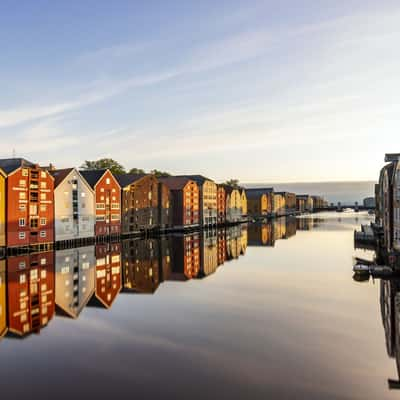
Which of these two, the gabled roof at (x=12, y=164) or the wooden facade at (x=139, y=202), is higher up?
the gabled roof at (x=12, y=164)

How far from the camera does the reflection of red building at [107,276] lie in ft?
81.0

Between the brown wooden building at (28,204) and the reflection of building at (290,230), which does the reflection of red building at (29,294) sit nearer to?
the brown wooden building at (28,204)

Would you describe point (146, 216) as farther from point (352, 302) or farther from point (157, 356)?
point (157, 356)

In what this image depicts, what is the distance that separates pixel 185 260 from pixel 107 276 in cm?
1184

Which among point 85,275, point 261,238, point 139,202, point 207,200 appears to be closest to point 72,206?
point 139,202

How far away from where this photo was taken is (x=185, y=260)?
138ft

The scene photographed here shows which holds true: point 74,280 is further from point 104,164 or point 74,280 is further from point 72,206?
point 104,164

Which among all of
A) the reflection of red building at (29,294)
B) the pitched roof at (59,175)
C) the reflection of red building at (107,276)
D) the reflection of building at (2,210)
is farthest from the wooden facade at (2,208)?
the reflection of red building at (107,276)

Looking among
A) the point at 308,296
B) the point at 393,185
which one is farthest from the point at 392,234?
the point at 308,296

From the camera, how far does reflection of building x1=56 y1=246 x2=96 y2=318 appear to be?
22.4 meters

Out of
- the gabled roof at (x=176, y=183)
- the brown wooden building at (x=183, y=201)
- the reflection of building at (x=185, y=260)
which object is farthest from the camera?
the gabled roof at (x=176, y=183)

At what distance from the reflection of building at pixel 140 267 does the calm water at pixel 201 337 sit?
0.17 m

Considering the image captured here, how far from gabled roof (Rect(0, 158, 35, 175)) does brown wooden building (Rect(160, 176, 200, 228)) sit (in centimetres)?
3641

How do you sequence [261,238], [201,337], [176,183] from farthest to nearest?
[176,183]
[261,238]
[201,337]
